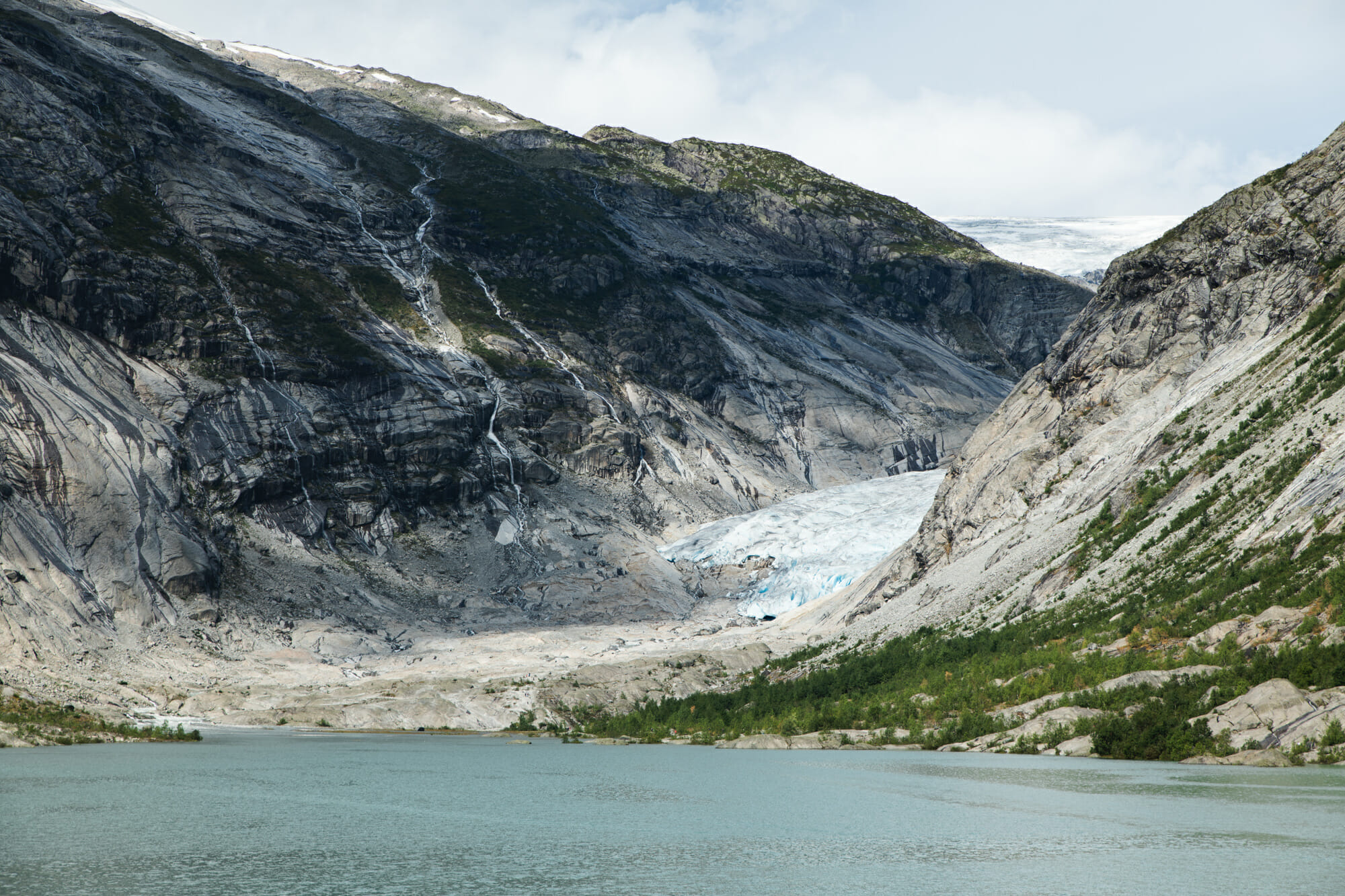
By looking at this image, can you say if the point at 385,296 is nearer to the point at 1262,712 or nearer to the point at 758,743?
the point at 758,743

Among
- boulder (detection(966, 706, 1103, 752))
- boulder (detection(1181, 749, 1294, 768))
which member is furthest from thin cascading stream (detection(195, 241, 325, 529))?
boulder (detection(1181, 749, 1294, 768))

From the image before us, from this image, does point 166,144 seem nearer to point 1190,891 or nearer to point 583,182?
point 583,182

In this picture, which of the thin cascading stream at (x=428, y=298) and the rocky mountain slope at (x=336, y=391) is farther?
the thin cascading stream at (x=428, y=298)

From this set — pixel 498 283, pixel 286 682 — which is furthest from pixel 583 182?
pixel 286 682

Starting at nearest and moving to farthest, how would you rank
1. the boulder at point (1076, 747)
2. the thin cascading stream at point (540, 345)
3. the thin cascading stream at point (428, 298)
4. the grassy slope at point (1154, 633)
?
the grassy slope at point (1154, 633) → the boulder at point (1076, 747) → the thin cascading stream at point (428, 298) → the thin cascading stream at point (540, 345)

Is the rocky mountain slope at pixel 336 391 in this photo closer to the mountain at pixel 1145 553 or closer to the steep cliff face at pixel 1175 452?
the mountain at pixel 1145 553

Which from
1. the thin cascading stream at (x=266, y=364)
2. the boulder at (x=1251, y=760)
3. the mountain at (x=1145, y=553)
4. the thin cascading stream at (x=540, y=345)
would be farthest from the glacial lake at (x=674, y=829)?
the thin cascading stream at (x=540, y=345)
